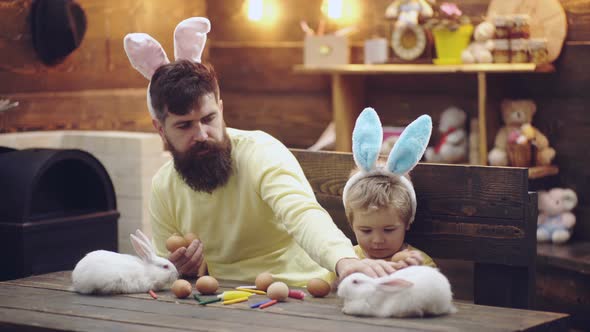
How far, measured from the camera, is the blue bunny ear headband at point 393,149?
237cm

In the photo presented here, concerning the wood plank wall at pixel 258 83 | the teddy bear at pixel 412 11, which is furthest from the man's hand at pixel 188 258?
the teddy bear at pixel 412 11

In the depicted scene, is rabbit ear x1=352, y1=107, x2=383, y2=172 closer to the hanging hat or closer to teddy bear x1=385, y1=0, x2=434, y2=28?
teddy bear x1=385, y1=0, x2=434, y2=28

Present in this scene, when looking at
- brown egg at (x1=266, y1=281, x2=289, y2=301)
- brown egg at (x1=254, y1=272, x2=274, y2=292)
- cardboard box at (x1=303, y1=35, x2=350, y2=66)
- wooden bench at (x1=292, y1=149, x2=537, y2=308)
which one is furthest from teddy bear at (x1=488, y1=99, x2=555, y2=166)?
brown egg at (x1=266, y1=281, x2=289, y2=301)

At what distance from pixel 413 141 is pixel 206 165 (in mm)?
664

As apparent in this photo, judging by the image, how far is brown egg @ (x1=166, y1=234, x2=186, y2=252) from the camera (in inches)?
106

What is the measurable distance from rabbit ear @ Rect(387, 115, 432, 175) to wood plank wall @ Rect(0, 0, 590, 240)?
2305 millimetres

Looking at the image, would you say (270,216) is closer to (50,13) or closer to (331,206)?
(331,206)

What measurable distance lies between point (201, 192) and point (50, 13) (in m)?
2.08

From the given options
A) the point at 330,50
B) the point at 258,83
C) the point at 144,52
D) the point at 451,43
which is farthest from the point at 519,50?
the point at 144,52

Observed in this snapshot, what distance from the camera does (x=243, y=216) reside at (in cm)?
281

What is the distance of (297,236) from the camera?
2.48 m

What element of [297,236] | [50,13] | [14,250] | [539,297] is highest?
[50,13]

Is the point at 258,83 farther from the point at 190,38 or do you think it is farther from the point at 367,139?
the point at 367,139

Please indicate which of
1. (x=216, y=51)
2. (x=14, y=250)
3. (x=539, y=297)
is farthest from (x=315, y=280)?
(x=216, y=51)
